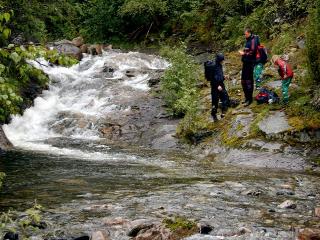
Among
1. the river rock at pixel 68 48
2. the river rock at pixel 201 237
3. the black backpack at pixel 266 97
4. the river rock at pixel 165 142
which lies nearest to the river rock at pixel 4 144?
the river rock at pixel 165 142

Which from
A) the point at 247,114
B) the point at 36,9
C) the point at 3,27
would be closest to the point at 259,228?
the point at 3,27

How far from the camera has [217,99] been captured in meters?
14.9

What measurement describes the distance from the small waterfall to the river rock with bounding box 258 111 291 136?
20.3 ft

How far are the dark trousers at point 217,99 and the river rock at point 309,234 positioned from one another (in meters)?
9.27

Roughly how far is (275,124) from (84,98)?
1154 centimetres

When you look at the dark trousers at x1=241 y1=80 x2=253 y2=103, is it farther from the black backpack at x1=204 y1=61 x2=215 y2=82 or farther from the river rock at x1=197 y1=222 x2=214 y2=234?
the river rock at x1=197 y1=222 x2=214 y2=234

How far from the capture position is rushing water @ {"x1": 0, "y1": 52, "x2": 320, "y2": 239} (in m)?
6.64

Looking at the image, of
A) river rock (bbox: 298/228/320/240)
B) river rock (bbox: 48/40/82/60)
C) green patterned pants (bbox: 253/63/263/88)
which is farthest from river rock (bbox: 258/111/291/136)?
river rock (bbox: 48/40/82/60)

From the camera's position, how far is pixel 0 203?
7.73 meters

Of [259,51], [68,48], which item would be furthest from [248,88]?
[68,48]

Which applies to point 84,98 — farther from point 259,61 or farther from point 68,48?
point 259,61

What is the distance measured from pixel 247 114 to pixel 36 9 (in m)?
9.68

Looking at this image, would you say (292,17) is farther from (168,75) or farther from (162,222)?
(162,222)

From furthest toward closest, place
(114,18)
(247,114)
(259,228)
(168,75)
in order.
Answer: (114,18), (168,75), (247,114), (259,228)
